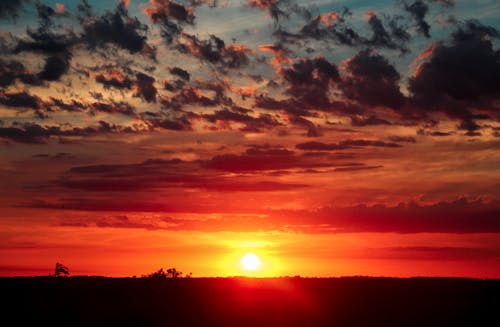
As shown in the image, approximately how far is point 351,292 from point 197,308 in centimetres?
1302

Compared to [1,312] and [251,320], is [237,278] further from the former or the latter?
[1,312]

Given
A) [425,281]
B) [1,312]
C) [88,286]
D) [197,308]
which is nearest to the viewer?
[1,312]

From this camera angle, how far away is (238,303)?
49.3 meters

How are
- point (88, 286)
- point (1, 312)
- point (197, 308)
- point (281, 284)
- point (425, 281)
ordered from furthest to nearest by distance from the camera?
point (425, 281), point (281, 284), point (88, 286), point (197, 308), point (1, 312)

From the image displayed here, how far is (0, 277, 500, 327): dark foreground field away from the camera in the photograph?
4559cm

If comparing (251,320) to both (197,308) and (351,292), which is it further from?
(351,292)

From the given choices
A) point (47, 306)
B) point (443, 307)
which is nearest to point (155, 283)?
point (47, 306)

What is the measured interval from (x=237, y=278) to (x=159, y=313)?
560 inches

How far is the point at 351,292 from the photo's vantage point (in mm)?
54375

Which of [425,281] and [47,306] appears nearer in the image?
[47,306]

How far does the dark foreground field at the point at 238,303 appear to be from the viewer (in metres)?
45.6

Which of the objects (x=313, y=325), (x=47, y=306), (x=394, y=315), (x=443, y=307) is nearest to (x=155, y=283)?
(x=47, y=306)

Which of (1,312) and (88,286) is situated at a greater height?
(88,286)

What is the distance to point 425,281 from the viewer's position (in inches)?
2336
